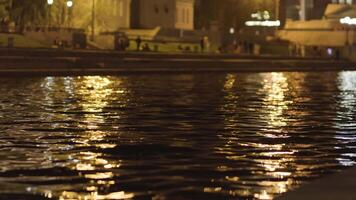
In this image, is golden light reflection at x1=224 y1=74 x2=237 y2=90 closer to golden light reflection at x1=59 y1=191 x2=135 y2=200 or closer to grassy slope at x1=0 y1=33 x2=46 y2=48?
grassy slope at x1=0 y1=33 x2=46 y2=48

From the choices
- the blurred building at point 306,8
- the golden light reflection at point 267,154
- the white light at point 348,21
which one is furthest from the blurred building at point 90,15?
the blurred building at point 306,8

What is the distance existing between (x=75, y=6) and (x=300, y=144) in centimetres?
6641

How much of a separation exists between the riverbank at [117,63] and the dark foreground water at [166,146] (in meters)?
18.8

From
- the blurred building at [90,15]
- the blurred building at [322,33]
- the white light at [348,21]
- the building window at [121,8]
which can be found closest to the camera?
the blurred building at [90,15]

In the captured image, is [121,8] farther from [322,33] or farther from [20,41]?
[20,41]

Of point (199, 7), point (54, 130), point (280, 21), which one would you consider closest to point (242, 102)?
point (54, 130)

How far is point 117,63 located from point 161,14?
53629mm

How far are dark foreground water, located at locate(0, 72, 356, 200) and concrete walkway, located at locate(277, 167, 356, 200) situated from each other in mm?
525

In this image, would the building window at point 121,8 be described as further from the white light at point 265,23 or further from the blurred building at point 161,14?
the white light at point 265,23

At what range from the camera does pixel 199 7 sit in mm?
123438

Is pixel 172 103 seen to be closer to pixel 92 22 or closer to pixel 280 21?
pixel 92 22

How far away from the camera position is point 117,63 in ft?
179

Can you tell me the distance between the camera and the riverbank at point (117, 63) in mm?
47291

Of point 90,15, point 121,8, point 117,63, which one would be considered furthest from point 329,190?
point 121,8
